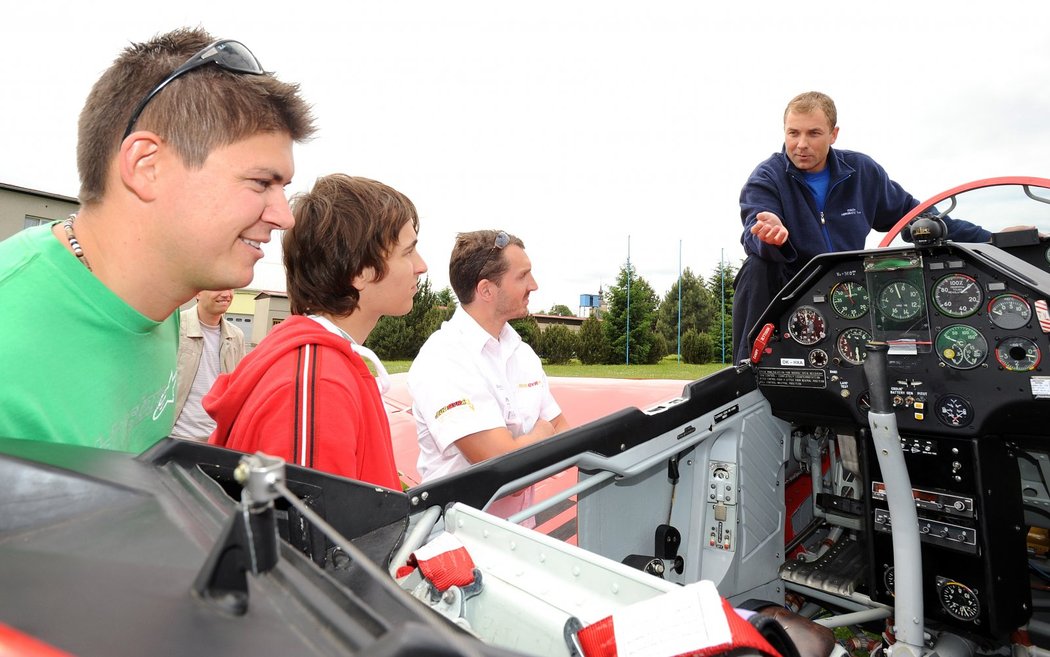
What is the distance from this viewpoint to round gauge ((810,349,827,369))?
261 centimetres

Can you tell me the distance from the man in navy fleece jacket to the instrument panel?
0.54 meters

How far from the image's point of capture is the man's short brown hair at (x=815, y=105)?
3.18 metres

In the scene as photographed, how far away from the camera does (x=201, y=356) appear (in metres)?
3.50

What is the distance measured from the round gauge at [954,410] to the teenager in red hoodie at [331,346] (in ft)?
6.63

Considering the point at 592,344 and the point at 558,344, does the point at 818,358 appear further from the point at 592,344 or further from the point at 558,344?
the point at 592,344

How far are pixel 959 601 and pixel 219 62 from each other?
2869 mm

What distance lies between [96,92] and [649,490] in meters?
2.09

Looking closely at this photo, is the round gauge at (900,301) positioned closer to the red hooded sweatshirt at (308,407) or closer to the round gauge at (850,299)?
the round gauge at (850,299)

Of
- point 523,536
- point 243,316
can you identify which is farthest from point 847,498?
point 243,316

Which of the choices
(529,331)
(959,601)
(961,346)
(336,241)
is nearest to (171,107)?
(336,241)

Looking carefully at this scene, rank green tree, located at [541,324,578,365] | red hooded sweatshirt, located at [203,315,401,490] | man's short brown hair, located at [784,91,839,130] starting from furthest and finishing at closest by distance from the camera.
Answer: green tree, located at [541,324,578,365], man's short brown hair, located at [784,91,839,130], red hooded sweatshirt, located at [203,315,401,490]

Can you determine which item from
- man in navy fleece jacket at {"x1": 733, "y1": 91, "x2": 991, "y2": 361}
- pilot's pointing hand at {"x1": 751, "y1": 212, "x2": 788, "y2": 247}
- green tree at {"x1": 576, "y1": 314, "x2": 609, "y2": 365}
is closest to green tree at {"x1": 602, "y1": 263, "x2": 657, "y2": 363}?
green tree at {"x1": 576, "y1": 314, "x2": 609, "y2": 365}

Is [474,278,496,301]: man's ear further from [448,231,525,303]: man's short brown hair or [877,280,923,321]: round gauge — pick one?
[877,280,923,321]: round gauge

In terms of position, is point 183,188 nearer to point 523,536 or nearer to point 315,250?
point 315,250
